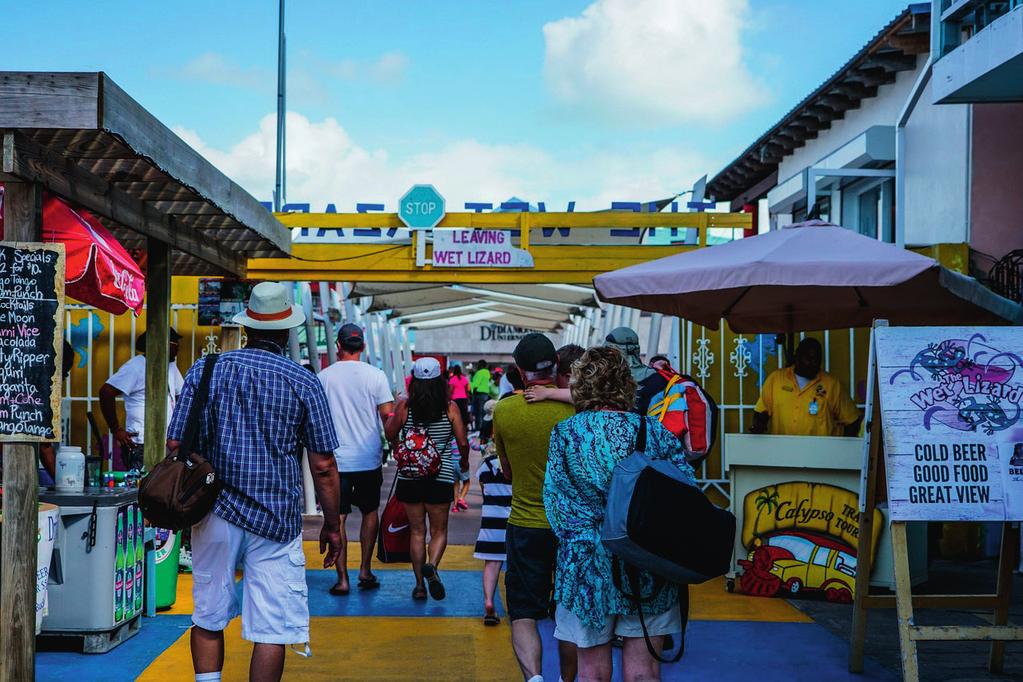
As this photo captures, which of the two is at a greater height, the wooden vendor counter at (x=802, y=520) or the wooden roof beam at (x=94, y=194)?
the wooden roof beam at (x=94, y=194)

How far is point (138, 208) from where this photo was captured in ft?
21.5

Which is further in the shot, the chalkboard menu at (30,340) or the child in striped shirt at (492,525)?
the child in striped shirt at (492,525)

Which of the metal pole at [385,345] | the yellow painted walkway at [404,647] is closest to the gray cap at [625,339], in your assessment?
the yellow painted walkway at [404,647]

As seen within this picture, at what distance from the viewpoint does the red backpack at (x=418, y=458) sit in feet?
23.9

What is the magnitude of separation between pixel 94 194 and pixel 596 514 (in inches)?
132

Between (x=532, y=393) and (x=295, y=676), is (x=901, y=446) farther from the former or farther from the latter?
(x=295, y=676)

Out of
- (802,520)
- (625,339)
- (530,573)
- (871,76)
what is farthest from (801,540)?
(871,76)

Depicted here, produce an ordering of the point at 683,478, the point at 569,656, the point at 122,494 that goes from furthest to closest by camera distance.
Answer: the point at 122,494, the point at 569,656, the point at 683,478

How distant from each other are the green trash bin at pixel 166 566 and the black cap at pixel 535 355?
3.03m

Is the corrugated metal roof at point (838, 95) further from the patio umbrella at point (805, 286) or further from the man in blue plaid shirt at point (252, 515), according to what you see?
the man in blue plaid shirt at point (252, 515)

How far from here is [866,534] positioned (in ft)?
18.4

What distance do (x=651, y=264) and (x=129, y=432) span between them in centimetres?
436

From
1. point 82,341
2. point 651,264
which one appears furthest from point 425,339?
point 651,264

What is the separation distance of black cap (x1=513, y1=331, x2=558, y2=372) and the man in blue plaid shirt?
993 millimetres
